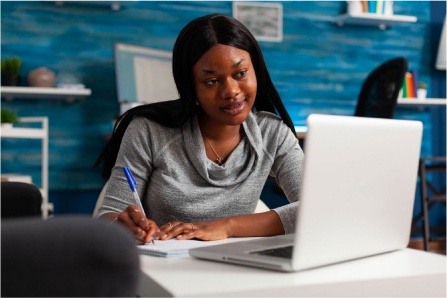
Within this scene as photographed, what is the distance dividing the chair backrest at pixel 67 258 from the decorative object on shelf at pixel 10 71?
11.0 ft

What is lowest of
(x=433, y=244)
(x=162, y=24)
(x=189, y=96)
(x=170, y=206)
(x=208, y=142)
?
(x=433, y=244)

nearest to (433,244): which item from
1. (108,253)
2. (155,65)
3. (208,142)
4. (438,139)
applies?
(438,139)

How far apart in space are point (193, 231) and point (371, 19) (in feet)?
11.6

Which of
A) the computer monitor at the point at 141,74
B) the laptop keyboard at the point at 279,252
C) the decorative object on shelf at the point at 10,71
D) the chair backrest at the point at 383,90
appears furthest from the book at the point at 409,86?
the laptop keyboard at the point at 279,252

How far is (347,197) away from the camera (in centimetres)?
93

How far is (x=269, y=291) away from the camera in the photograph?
780 millimetres

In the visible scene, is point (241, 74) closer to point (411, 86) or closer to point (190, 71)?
point (190, 71)

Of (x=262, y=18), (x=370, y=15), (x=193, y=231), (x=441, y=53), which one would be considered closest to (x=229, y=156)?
(x=193, y=231)

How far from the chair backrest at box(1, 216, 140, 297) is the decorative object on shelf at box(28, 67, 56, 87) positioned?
3.32 m

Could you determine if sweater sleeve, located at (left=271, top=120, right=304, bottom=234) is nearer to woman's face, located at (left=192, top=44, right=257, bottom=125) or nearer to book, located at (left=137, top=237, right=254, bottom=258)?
woman's face, located at (left=192, top=44, right=257, bottom=125)

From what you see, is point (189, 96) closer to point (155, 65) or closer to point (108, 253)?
point (108, 253)

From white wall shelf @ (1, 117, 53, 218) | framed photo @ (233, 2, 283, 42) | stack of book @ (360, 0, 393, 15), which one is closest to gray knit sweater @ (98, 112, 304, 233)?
white wall shelf @ (1, 117, 53, 218)

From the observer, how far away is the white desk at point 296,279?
778 mm

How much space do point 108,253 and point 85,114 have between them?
3.52m
